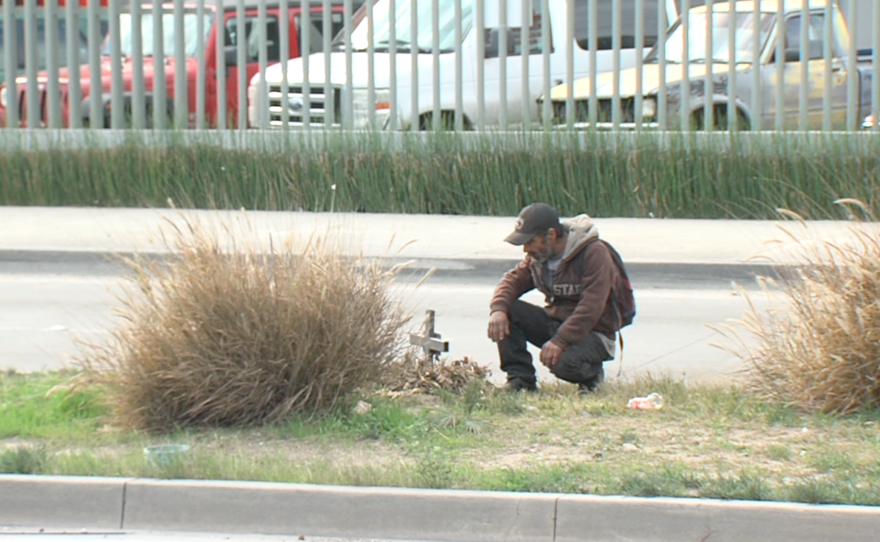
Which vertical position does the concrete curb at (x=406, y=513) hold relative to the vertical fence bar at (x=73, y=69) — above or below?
below

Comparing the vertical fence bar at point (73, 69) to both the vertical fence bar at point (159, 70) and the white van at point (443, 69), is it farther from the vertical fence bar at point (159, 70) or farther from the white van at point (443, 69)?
the white van at point (443, 69)

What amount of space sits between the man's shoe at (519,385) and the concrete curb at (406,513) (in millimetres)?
2102

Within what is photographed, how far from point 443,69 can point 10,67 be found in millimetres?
5232

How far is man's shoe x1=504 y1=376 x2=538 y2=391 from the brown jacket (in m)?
0.28

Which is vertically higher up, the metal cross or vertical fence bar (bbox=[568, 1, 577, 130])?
vertical fence bar (bbox=[568, 1, 577, 130])

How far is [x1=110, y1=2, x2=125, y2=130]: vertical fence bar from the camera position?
15703 mm

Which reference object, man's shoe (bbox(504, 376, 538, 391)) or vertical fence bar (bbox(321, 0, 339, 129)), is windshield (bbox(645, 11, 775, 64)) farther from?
man's shoe (bbox(504, 376, 538, 391))

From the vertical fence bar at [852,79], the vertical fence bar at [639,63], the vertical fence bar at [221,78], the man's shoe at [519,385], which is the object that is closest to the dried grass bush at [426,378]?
the man's shoe at [519,385]

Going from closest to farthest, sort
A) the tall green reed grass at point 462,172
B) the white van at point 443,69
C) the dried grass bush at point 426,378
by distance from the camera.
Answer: the dried grass bush at point 426,378 < the tall green reed grass at point 462,172 < the white van at point 443,69

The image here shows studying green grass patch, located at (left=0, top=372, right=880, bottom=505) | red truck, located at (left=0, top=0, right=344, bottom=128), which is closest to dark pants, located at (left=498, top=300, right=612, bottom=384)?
green grass patch, located at (left=0, top=372, right=880, bottom=505)

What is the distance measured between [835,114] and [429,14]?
472cm

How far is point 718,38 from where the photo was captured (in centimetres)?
1495

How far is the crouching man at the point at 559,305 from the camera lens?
21.8ft

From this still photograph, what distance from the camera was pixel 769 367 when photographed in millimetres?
6180
